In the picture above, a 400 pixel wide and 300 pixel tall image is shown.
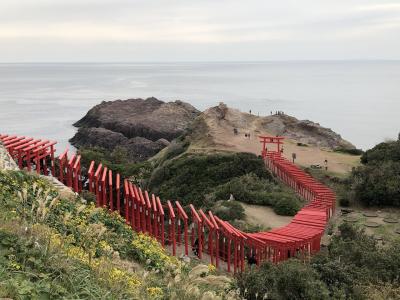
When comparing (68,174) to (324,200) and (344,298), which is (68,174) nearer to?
(344,298)

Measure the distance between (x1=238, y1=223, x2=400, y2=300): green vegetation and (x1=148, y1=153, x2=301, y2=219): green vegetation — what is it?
10.9 meters

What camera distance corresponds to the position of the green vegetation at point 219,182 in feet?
92.0

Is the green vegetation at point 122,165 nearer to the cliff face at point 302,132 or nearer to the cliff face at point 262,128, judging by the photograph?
the cliff face at point 262,128

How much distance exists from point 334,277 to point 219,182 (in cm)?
2035

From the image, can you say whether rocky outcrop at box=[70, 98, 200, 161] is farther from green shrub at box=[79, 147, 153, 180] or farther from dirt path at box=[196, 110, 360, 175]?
green shrub at box=[79, 147, 153, 180]

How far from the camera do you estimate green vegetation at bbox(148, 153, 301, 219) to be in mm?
28047

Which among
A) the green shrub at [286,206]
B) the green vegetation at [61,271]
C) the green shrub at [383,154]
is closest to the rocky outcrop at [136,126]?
the green shrub at [383,154]

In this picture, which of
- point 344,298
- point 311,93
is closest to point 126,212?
point 344,298

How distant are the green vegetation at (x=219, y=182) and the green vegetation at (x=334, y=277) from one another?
10.9 m

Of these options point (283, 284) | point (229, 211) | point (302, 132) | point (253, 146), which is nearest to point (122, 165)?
point (253, 146)

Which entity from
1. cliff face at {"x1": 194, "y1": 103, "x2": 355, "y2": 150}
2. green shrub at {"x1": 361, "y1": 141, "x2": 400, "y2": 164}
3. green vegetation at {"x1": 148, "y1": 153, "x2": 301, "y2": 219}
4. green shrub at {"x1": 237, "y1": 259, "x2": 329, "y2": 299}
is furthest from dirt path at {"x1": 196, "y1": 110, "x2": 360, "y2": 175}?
green shrub at {"x1": 237, "y1": 259, "x2": 329, "y2": 299}

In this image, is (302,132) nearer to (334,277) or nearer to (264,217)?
(264,217)

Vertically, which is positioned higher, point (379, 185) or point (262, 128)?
point (262, 128)

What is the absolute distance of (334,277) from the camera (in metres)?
13.6
